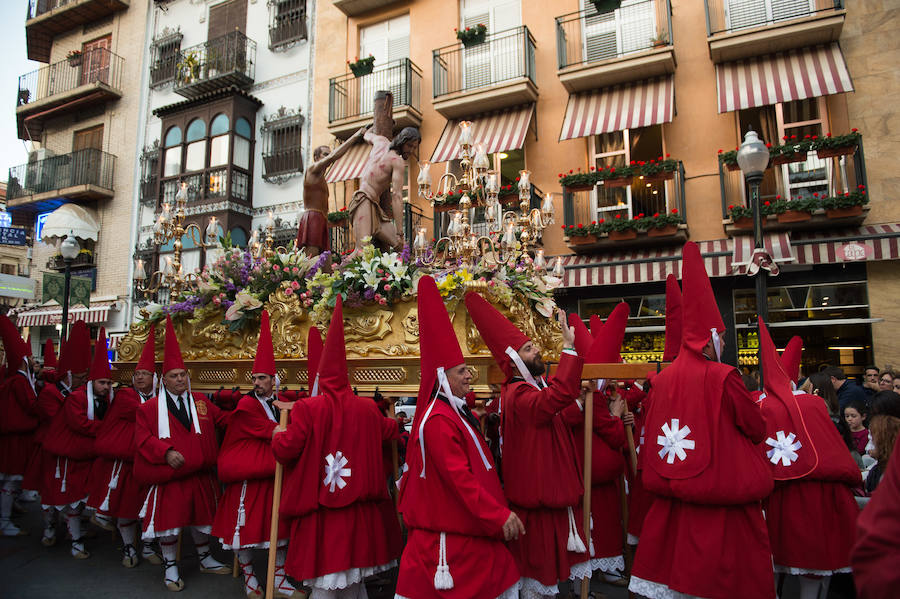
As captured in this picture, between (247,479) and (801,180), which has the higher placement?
(801,180)

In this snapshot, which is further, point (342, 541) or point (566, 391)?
point (342, 541)

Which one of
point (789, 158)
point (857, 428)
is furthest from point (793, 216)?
point (857, 428)

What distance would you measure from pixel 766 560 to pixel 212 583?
447 cm

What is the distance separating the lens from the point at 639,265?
1259 centimetres

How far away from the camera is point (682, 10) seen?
13.5m

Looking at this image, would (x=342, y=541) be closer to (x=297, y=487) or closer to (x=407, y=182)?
(x=297, y=487)

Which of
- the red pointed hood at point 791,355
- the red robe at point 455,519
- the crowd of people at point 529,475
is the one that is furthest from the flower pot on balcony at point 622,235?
the red robe at point 455,519

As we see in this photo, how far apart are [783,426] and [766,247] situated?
860 centimetres

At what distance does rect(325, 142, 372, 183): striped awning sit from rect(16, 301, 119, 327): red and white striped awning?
29.3ft

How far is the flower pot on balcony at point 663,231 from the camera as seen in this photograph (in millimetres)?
12469

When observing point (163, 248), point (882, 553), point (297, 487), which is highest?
point (163, 248)

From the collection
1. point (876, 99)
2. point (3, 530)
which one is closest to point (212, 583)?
point (3, 530)

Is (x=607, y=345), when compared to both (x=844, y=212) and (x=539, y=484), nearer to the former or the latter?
(x=539, y=484)

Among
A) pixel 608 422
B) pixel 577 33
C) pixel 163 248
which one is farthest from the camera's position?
pixel 163 248
